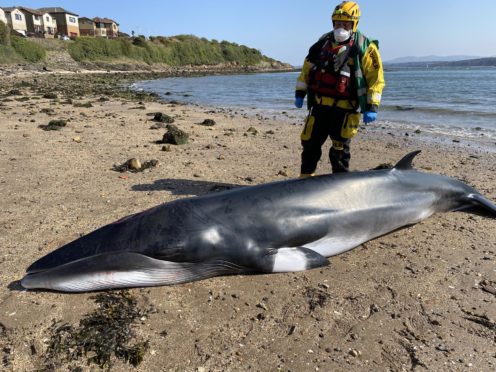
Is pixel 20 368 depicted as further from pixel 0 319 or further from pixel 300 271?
pixel 300 271

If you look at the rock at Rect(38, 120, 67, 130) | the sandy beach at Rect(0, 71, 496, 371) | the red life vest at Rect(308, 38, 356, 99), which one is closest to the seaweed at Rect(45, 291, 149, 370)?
the sandy beach at Rect(0, 71, 496, 371)

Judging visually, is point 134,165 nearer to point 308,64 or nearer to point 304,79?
point 304,79

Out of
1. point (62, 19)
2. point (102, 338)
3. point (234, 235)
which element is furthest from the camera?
point (62, 19)

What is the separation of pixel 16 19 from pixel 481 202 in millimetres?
86122

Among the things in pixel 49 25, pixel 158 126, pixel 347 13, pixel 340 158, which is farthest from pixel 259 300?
pixel 49 25

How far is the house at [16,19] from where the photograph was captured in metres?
72.2

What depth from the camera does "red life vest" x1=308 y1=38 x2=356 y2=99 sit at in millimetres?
5418

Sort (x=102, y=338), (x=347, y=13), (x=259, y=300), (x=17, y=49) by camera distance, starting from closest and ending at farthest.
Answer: (x=102, y=338) < (x=259, y=300) < (x=347, y=13) < (x=17, y=49)

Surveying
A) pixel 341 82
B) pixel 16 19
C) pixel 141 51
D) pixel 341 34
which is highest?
pixel 16 19

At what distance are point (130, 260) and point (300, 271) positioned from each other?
169cm

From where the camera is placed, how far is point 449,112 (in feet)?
59.0

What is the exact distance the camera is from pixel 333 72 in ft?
18.1

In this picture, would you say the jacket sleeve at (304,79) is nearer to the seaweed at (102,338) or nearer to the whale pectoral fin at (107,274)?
the whale pectoral fin at (107,274)

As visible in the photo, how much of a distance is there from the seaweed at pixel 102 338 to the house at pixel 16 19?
79922mm
